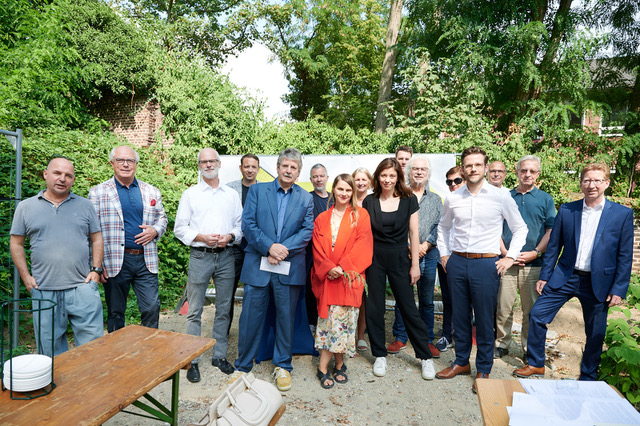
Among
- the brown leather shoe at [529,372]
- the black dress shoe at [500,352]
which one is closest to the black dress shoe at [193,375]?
Answer: the brown leather shoe at [529,372]

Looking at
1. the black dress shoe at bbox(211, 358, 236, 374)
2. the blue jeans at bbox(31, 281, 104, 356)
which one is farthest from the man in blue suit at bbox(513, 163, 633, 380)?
the blue jeans at bbox(31, 281, 104, 356)

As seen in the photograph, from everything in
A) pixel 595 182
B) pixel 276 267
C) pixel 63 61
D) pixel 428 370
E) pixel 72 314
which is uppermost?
pixel 63 61

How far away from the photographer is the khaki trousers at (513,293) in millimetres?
3918

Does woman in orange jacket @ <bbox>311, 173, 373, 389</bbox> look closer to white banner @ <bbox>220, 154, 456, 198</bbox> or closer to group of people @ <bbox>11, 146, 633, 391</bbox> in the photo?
group of people @ <bbox>11, 146, 633, 391</bbox>

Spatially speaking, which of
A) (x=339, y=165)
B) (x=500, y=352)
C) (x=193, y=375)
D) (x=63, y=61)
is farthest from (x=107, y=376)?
(x=63, y=61)

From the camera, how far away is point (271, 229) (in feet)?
11.0

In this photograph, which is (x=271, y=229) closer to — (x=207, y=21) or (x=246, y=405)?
(x=246, y=405)

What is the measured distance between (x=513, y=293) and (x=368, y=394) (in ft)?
6.02

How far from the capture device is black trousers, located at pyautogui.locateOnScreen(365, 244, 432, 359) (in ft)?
11.5

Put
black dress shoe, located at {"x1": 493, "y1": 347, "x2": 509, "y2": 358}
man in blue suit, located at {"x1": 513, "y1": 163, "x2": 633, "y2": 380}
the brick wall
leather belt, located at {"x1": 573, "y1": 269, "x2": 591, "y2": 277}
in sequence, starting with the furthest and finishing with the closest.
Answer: the brick wall
black dress shoe, located at {"x1": 493, "y1": 347, "x2": 509, "y2": 358}
leather belt, located at {"x1": 573, "y1": 269, "x2": 591, "y2": 277}
man in blue suit, located at {"x1": 513, "y1": 163, "x2": 633, "y2": 380}

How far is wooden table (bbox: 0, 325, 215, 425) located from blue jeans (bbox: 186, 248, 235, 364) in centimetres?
95

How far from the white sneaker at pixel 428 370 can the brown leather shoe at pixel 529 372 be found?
0.76m

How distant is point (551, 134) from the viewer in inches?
342

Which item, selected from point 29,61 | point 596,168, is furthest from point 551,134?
point 29,61
